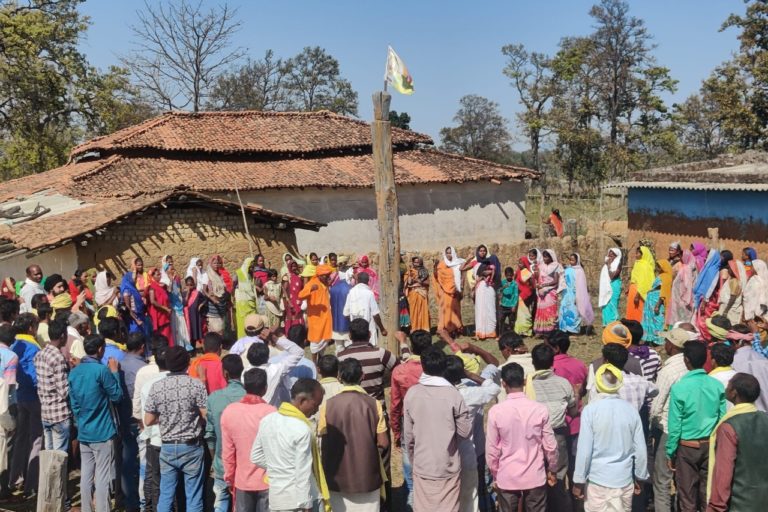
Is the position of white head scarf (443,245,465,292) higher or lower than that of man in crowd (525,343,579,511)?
higher

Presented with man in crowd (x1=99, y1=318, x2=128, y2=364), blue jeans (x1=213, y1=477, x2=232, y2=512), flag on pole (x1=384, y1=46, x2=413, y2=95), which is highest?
flag on pole (x1=384, y1=46, x2=413, y2=95)

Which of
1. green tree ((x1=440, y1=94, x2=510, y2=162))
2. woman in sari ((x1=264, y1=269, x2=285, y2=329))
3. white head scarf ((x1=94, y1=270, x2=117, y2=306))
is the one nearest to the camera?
white head scarf ((x1=94, y1=270, x2=117, y2=306))

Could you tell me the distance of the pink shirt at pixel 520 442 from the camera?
514 centimetres

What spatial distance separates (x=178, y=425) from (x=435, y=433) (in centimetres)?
195

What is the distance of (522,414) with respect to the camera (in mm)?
5141

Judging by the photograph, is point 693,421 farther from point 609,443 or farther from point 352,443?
point 352,443

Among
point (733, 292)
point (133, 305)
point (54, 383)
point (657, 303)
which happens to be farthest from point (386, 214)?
point (733, 292)

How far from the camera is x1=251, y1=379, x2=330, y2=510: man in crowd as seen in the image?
4.90m

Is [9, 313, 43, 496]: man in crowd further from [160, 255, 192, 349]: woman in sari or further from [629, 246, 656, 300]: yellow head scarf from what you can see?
[629, 246, 656, 300]: yellow head scarf

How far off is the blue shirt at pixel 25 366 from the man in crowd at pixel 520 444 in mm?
4227

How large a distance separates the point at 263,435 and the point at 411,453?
1.13m

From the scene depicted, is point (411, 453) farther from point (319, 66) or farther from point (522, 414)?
point (319, 66)

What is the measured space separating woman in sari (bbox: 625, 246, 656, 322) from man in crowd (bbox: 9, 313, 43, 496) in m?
8.64

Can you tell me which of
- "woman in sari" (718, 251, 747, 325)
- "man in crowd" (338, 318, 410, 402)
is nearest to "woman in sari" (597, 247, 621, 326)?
"woman in sari" (718, 251, 747, 325)
